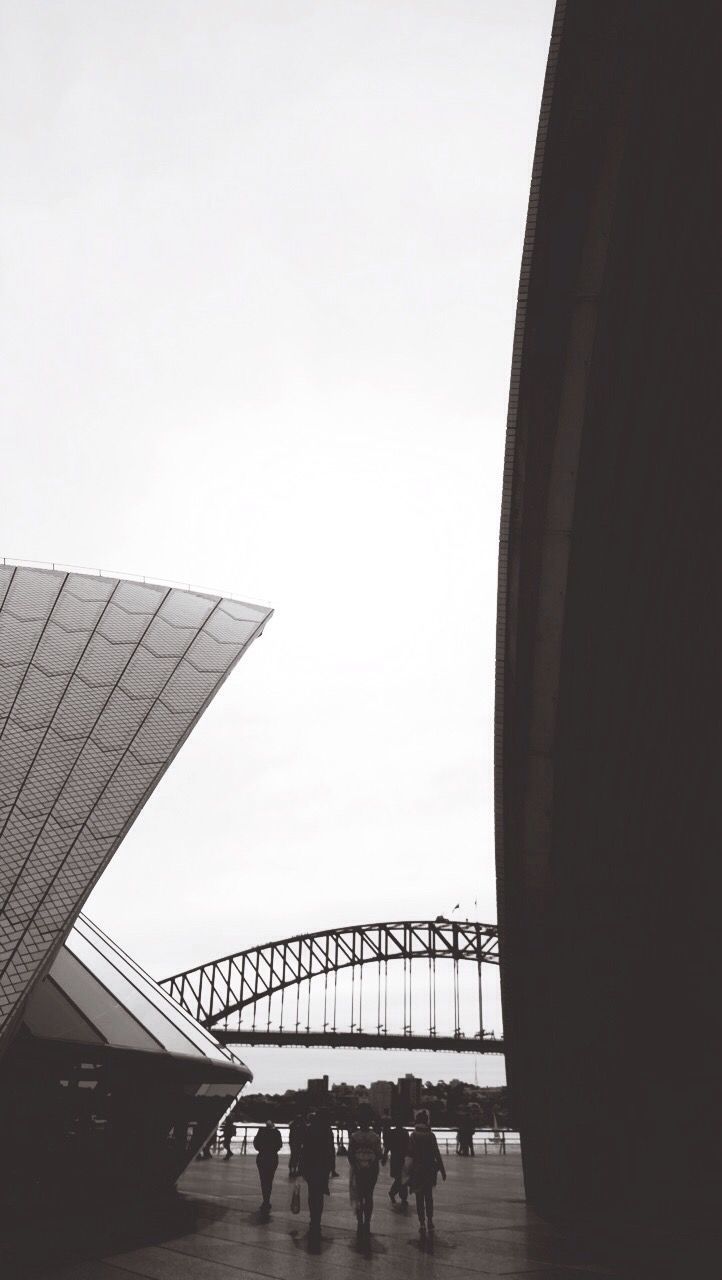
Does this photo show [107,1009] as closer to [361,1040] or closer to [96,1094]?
[96,1094]

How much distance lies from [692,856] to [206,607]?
1225cm

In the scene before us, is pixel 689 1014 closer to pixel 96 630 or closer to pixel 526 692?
pixel 526 692

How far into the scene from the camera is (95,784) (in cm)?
1525

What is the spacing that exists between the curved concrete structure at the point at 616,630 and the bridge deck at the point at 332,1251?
3.04 metres

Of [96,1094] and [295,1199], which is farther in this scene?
[295,1199]

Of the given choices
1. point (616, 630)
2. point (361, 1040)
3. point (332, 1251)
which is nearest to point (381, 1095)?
point (332, 1251)

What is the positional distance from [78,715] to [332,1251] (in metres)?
9.75

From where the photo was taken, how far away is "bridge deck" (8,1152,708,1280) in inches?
365

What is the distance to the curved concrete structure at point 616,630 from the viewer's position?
29.5 ft

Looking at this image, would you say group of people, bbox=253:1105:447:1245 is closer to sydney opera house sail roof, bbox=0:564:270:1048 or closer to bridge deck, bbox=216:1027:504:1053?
sydney opera house sail roof, bbox=0:564:270:1048

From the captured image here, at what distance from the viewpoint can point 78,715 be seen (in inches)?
669

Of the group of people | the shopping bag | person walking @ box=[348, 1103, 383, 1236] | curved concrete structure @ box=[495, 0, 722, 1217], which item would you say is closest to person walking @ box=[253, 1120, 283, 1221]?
the shopping bag

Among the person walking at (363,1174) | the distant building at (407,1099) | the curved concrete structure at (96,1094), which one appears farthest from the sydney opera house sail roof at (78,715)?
the distant building at (407,1099)

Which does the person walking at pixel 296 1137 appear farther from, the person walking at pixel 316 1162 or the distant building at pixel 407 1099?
the distant building at pixel 407 1099
